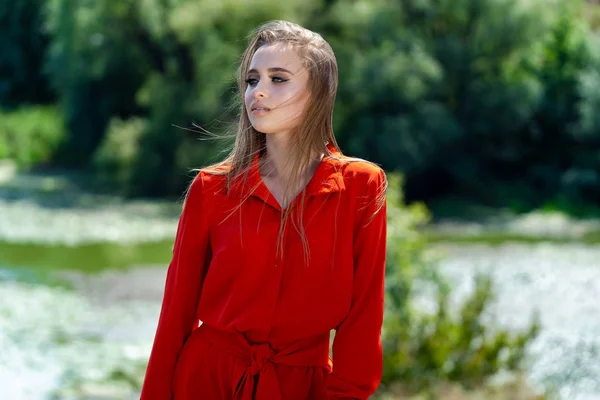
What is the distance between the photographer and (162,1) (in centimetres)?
1839

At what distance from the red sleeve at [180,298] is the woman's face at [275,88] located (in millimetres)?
177

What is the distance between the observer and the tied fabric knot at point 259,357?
Result: 1.81 metres

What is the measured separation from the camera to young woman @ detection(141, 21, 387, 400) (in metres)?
1.81

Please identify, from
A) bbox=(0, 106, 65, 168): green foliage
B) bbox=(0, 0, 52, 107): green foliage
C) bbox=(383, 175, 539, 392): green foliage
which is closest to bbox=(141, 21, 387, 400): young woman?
bbox=(383, 175, 539, 392): green foliage

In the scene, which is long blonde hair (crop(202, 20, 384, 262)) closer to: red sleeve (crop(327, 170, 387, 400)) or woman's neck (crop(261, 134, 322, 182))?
woman's neck (crop(261, 134, 322, 182))

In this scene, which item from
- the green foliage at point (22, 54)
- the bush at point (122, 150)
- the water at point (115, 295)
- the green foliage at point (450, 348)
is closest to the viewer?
the green foliage at point (450, 348)

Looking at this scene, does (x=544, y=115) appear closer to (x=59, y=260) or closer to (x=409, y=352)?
(x=59, y=260)

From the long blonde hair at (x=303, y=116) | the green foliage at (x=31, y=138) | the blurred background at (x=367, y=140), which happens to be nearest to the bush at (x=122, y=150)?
the blurred background at (x=367, y=140)

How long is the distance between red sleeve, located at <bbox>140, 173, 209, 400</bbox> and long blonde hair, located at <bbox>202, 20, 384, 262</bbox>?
9 cm

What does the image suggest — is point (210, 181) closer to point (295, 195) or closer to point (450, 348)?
point (295, 195)

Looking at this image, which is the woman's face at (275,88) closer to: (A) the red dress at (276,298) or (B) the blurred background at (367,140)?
(A) the red dress at (276,298)

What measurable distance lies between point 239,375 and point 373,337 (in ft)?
0.87

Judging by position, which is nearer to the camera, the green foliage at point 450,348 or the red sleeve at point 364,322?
the red sleeve at point 364,322

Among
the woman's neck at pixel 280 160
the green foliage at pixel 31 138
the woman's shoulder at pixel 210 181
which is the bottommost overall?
the green foliage at pixel 31 138
